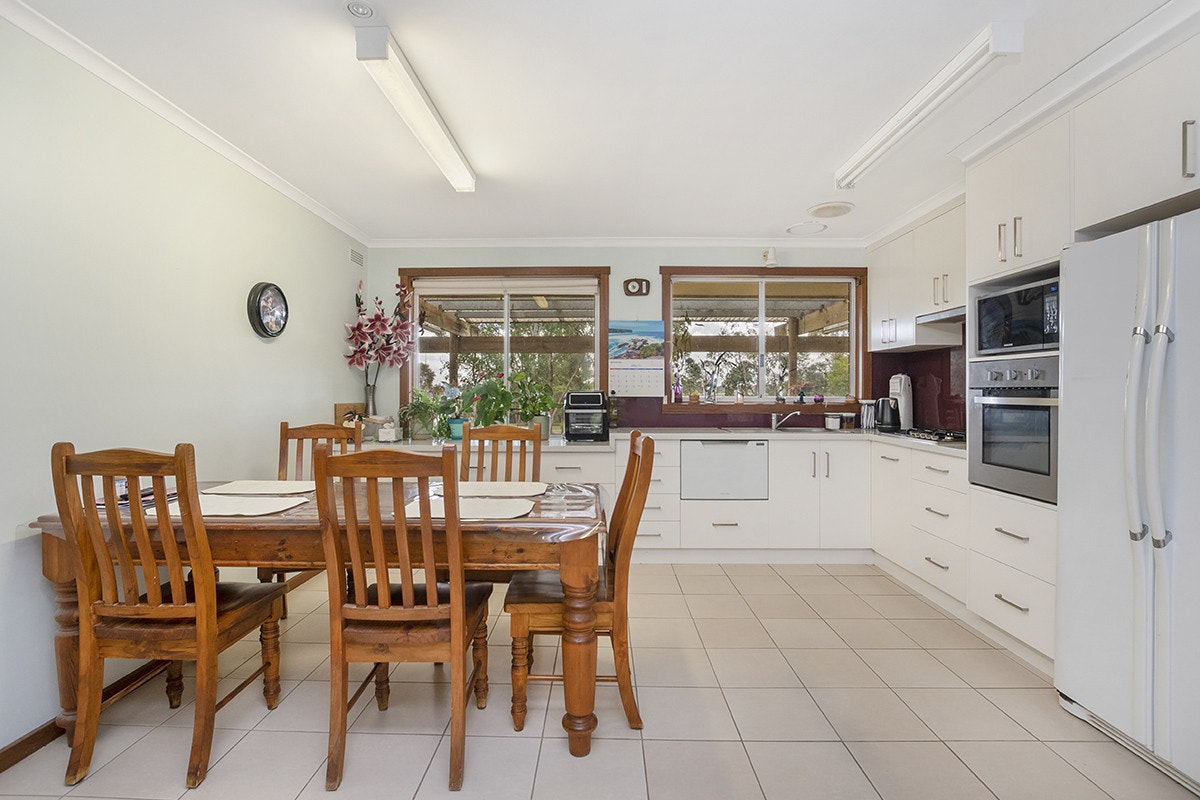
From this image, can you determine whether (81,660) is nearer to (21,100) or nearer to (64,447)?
(64,447)

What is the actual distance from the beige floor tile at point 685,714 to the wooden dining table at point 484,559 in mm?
307

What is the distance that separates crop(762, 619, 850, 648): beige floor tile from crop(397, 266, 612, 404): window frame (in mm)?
2169

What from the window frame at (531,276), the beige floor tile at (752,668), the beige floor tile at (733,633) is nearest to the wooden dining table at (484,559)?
the beige floor tile at (752,668)

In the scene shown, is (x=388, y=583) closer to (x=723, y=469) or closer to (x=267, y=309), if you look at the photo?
(x=267, y=309)

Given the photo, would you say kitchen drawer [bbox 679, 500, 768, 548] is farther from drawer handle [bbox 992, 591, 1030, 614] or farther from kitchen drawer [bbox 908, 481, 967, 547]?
drawer handle [bbox 992, 591, 1030, 614]

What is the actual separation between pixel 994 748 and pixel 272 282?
12.7 feet

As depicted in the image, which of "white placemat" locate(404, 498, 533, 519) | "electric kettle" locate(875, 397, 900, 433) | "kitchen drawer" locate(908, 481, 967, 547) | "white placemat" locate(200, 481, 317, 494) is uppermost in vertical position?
"electric kettle" locate(875, 397, 900, 433)

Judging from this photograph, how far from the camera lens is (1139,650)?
5.66 ft

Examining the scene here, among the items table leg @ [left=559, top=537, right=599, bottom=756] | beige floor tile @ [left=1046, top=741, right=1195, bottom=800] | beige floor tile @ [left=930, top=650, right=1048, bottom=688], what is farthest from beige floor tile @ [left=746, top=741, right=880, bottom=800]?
beige floor tile @ [left=930, top=650, right=1048, bottom=688]

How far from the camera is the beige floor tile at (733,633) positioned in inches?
105

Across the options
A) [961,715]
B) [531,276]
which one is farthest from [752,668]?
[531,276]

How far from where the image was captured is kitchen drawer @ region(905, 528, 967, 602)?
2850mm

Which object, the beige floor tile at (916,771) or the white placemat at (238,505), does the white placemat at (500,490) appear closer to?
the white placemat at (238,505)

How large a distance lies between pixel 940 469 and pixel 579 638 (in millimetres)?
2312
